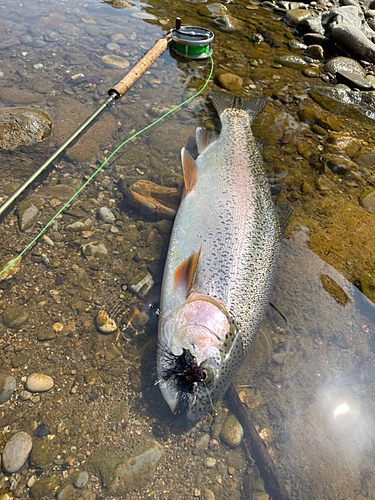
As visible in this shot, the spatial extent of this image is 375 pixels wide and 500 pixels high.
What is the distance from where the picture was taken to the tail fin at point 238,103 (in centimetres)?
482

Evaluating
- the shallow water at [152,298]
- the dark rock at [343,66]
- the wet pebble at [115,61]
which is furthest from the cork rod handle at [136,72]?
the dark rock at [343,66]

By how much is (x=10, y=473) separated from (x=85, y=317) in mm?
→ 1251

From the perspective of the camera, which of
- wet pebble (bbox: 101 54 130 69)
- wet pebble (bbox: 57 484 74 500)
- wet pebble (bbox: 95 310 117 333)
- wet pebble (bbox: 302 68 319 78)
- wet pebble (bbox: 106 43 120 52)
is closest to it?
wet pebble (bbox: 57 484 74 500)

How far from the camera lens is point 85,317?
9.78ft

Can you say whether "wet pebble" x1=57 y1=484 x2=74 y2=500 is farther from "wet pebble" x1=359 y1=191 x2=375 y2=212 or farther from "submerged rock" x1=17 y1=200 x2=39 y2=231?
"wet pebble" x1=359 y1=191 x2=375 y2=212

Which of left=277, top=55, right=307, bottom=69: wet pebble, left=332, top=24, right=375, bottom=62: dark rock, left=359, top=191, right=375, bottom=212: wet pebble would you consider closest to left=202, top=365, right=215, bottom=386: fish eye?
left=359, top=191, right=375, bottom=212: wet pebble

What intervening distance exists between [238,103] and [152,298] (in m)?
3.56

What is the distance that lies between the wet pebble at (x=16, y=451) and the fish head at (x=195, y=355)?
1.05 m

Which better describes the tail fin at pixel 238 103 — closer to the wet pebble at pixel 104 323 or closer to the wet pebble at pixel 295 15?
the wet pebble at pixel 104 323

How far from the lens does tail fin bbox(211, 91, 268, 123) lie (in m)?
4.82

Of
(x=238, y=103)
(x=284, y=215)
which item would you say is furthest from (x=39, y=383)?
(x=238, y=103)

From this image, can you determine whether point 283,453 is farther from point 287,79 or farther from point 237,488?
point 287,79

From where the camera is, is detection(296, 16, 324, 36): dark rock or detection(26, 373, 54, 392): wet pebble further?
detection(296, 16, 324, 36): dark rock

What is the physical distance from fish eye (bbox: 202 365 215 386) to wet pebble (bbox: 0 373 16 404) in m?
1.51
